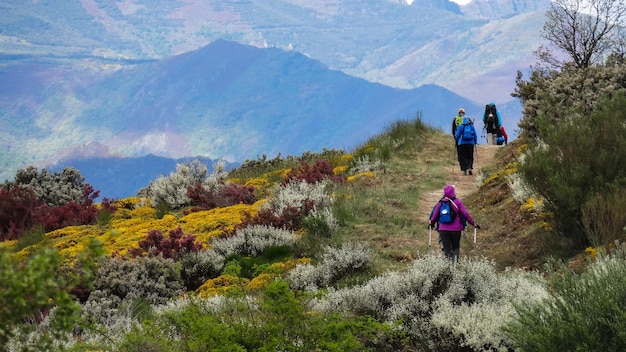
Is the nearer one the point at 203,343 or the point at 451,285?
the point at 203,343

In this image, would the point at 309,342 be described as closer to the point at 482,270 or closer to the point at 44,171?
the point at 482,270

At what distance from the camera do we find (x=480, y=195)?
49.7 feet

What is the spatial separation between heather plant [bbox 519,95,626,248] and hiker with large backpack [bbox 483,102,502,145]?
11857 mm

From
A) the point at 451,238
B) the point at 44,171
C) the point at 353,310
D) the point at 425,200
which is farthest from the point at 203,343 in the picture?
the point at 44,171

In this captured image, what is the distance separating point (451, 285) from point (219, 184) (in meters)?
11.2

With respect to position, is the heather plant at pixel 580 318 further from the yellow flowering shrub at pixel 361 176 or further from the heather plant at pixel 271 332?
the yellow flowering shrub at pixel 361 176

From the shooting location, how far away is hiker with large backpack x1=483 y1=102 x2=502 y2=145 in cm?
2286

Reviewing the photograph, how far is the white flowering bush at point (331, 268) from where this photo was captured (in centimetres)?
942

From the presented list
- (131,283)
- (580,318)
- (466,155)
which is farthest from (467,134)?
(580,318)

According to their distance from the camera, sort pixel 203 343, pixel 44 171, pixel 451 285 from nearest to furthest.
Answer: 1. pixel 203 343
2. pixel 451 285
3. pixel 44 171

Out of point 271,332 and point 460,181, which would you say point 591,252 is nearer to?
point 271,332

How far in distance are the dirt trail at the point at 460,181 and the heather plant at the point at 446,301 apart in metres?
5.00

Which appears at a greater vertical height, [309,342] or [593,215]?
[593,215]

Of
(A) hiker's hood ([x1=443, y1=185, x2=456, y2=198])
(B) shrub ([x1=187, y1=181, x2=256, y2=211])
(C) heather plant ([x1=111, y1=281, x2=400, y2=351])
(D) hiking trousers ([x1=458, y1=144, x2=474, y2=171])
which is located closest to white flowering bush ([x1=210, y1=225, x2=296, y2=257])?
(A) hiker's hood ([x1=443, y1=185, x2=456, y2=198])
